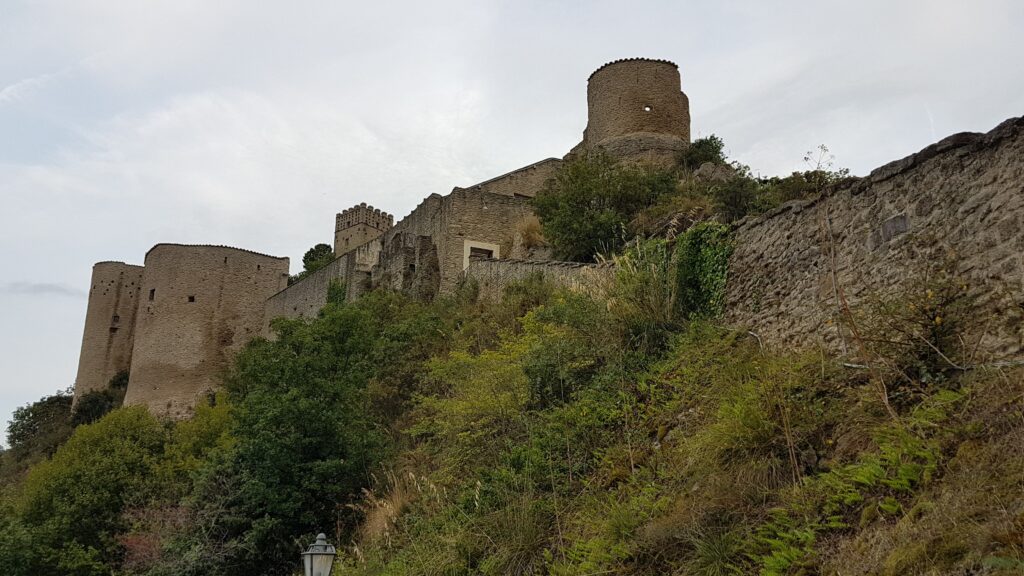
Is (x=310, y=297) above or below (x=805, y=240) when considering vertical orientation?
above

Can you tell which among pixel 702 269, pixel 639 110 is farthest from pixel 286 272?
pixel 702 269

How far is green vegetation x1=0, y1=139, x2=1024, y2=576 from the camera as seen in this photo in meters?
4.70

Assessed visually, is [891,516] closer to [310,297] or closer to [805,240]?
[805,240]

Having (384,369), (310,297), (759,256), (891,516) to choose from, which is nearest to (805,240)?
(759,256)

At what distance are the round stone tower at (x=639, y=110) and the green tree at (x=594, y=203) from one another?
4833 millimetres

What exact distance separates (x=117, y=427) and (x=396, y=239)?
9.44 meters

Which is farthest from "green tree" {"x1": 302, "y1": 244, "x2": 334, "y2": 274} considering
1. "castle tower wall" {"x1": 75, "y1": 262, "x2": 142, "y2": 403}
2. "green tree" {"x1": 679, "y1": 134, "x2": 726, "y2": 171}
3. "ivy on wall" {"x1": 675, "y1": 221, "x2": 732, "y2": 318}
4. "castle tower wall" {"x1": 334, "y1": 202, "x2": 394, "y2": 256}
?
"ivy on wall" {"x1": 675, "y1": 221, "x2": 732, "y2": 318}

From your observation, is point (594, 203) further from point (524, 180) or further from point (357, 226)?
point (357, 226)

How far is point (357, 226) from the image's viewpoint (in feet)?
203

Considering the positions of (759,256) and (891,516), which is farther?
(759,256)

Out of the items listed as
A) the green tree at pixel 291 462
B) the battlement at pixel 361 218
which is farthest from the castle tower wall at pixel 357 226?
the green tree at pixel 291 462

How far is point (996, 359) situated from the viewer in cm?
527

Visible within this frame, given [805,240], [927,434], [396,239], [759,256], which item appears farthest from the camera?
[396,239]

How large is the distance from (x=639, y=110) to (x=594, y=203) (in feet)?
26.1
